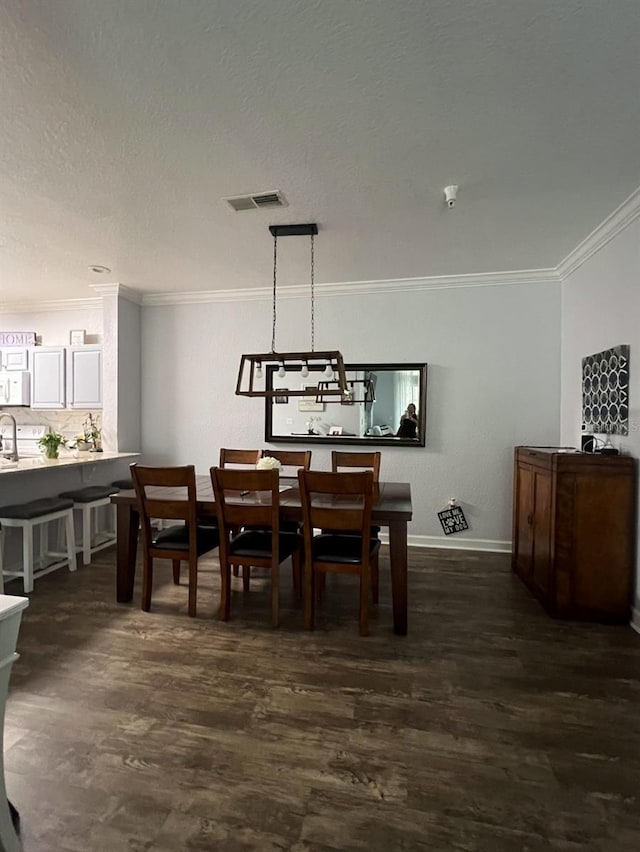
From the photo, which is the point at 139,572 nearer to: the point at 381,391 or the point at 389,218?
the point at 381,391

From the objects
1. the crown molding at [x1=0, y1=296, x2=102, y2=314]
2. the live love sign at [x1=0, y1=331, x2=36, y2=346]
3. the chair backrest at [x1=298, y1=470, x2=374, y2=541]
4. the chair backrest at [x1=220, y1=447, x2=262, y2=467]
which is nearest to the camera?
the chair backrest at [x1=298, y1=470, x2=374, y2=541]

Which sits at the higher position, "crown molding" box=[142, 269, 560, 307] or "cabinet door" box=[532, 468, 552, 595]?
"crown molding" box=[142, 269, 560, 307]

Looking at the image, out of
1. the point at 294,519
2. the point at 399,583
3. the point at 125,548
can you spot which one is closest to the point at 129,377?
the point at 125,548

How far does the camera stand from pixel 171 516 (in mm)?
2777

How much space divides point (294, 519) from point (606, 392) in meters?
2.39

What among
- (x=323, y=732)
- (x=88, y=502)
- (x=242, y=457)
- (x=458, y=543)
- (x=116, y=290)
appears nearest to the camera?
(x=323, y=732)

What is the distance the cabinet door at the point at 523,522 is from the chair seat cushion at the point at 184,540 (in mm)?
2383

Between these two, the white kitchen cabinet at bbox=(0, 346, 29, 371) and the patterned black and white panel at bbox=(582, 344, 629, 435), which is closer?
the patterned black and white panel at bbox=(582, 344, 629, 435)

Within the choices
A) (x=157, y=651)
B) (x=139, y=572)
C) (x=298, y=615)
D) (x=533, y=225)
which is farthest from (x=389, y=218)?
(x=139, y=572)

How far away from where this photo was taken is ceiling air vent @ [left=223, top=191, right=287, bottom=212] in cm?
262

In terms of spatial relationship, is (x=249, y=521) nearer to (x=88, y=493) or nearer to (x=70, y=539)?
(x=70, y=539)

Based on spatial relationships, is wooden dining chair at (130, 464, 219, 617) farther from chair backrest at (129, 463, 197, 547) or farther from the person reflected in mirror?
the person reflected in mirror

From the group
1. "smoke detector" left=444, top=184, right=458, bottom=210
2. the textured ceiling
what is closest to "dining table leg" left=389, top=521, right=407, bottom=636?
"smoke detector" left=444, top=184, right=458, bottom=210

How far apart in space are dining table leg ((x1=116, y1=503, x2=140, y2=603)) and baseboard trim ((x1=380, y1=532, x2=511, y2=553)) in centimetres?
246
